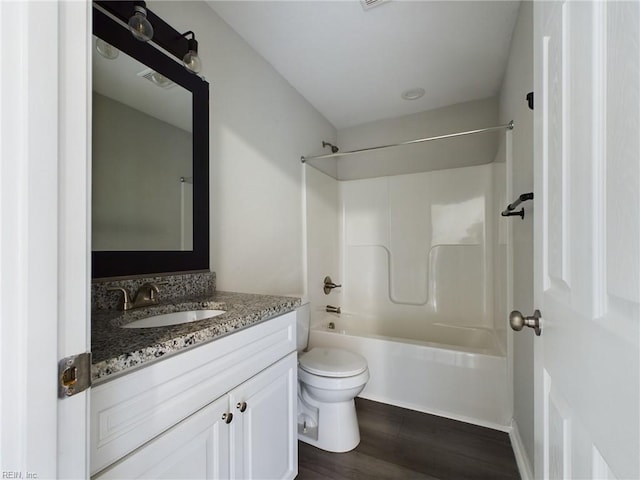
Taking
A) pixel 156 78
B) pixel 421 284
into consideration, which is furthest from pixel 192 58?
pixel 421 284

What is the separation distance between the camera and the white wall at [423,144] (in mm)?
2602

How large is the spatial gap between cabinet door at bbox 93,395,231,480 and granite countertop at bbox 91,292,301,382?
0.21 meters

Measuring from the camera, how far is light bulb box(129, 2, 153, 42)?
42.8 inches

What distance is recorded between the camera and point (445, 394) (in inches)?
74.7

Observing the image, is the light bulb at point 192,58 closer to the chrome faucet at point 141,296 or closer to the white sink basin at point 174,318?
the chrome faucet at point 141,296

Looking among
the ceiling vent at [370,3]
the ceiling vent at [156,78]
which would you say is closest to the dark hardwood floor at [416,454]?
the ceiling vent at [156,78]

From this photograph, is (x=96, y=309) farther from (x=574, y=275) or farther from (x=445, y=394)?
(x=445, y=394)

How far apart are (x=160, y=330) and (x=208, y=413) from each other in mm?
287

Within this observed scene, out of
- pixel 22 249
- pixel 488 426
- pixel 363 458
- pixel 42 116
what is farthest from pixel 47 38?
pixel 488 426

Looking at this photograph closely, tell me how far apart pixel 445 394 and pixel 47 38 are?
2.37m

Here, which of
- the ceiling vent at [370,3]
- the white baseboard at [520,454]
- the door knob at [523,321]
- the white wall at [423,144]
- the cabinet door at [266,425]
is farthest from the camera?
the white wall at [423,144]

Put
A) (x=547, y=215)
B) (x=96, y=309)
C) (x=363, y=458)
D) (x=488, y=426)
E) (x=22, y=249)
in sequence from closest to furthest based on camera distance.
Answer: (x=22, y=249) < (x=547, y=215) < (x=96, y=309) < (x=363, y=458) < (x=488, y=426)

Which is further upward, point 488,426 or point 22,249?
point 22,249

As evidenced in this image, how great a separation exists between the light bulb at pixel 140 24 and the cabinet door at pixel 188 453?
141 centimetres
